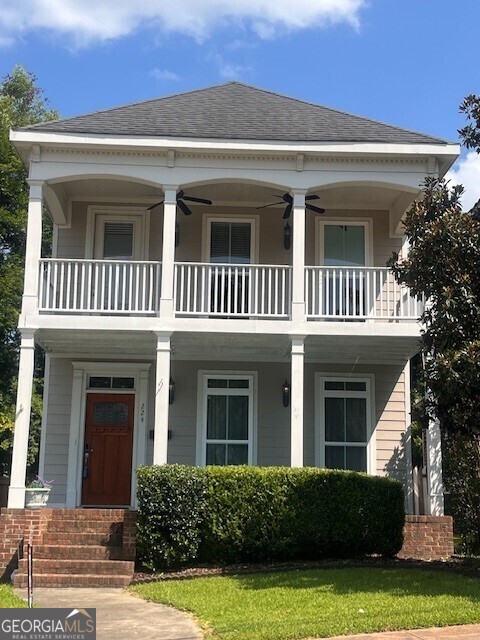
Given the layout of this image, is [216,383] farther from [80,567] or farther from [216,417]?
[80,567]

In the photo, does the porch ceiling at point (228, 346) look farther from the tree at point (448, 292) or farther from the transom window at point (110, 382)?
the tree at point (448, 292)

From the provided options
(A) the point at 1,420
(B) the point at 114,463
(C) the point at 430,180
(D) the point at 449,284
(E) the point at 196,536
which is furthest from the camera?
(A) the point at 1,420

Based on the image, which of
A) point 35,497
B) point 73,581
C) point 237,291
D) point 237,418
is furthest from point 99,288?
point 73,581

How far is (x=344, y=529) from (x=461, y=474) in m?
4.52

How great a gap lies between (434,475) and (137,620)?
6399mm

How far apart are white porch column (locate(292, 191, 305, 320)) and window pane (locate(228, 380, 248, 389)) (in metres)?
2.40

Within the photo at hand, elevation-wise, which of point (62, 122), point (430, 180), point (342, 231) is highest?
point (62, 122)

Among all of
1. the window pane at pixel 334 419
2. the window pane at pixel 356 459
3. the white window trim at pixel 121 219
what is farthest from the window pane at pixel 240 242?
the window pane at pixel 356 459

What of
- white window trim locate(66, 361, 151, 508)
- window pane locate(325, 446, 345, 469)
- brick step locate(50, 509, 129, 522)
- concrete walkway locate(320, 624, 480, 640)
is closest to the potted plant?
brick step locate(50, 509, 129, 522)

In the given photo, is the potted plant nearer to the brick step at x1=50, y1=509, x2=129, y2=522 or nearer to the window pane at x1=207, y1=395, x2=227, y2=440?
the brick step at x1=50, y1=509, x2=129, y2=522

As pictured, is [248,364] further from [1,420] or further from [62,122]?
[1,420]

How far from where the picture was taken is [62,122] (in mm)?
12969

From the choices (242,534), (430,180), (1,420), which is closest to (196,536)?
(242,534)

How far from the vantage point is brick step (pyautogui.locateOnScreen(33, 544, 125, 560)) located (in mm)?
10734
